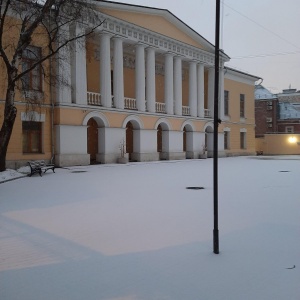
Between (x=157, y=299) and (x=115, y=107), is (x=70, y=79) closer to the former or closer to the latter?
(x=115, y=107)

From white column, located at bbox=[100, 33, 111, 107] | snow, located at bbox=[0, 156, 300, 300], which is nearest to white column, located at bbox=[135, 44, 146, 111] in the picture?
white column, located at bbox=[100, 33, 111, 107]

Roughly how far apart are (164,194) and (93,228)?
4300 millimetres

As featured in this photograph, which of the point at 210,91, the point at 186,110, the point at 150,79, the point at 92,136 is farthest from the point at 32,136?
the point at 210,91

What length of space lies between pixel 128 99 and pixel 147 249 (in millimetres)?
23769

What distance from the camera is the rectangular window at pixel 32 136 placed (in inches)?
854

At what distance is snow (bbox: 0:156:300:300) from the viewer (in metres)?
3.66

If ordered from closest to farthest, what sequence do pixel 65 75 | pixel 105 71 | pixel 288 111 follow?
pixel 65 75, pixel 105 71, pixel 288 111

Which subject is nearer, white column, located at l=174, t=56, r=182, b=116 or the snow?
the snow

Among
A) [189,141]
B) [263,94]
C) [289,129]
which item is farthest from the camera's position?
[263,94]

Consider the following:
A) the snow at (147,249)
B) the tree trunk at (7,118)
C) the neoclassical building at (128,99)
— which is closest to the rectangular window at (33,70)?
the neoclassical building at (128,99)

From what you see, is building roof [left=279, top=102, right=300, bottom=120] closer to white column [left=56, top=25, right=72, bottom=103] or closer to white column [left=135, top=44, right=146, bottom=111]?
white column [left=135, top=44, right=146, bottom=111]

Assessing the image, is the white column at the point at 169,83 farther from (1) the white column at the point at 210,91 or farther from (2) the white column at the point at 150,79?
(1) the white column at the point at 210,91

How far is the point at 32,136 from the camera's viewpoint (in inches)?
866

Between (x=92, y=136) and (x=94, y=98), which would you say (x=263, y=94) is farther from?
(x=94, y=98)
